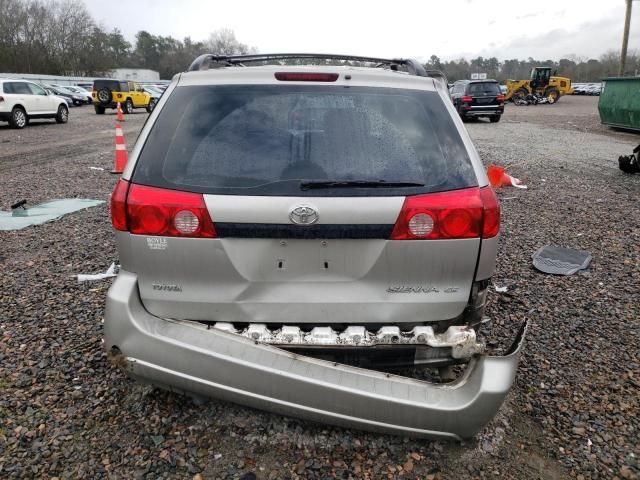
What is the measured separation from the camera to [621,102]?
55.8 ft

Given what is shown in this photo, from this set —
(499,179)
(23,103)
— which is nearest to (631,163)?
(499,179)

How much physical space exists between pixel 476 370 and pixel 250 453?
114 centimetres

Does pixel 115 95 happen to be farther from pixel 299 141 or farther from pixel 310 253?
pixel 310 253

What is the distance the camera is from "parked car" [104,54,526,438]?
2066 mm

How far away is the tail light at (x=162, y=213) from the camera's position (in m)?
2.13

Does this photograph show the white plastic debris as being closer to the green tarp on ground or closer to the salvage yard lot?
the salvage yard lot

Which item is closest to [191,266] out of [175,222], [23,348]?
[175,222]

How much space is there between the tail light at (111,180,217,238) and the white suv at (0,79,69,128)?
1846cm

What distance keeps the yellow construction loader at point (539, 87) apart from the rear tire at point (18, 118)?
3403cm

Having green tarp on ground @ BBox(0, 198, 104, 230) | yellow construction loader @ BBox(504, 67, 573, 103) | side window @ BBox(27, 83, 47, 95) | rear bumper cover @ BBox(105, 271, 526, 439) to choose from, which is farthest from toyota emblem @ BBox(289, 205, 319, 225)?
yellow construction loader @ BBox(504, 67, 573, 103)

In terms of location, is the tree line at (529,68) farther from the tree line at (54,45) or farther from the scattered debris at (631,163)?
the scattered debris at (631,163)

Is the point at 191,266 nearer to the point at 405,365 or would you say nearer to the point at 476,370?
the point at 405,365

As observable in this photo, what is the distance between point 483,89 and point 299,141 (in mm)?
22062

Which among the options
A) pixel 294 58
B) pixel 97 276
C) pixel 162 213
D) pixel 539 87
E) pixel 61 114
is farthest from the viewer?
pixel 539 87
